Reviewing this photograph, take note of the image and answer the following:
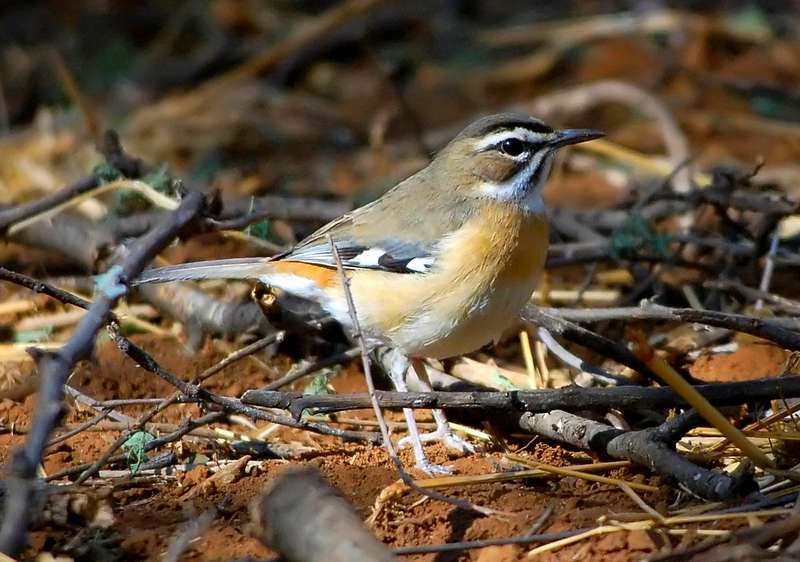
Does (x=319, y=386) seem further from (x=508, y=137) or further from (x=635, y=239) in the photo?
(x=635, y=239)

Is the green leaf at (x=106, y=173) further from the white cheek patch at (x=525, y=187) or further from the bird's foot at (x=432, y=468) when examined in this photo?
the bird's foot at (x=432, y=468)

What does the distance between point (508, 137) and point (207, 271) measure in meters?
1.58

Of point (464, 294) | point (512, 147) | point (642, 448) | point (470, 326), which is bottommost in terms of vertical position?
point (642, 448)

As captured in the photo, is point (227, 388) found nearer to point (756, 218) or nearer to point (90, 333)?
point (90, 333)

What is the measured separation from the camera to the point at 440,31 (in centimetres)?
1131

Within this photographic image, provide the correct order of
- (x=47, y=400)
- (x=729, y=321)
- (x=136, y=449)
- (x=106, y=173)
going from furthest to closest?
1. (x=106, y=173)
2. (x=136, y=449)
3. (x=729, y=321)
4. (x=47, y=400)

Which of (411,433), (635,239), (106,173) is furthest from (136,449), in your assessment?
(635,239)

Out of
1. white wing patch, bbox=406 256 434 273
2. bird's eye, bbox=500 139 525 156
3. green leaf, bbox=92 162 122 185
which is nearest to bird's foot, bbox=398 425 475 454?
white wing patch, bbox=406 256 434 273

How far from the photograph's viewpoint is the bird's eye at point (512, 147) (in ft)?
17.3

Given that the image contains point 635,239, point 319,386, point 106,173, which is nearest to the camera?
point 319,386

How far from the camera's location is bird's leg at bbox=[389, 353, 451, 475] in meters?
4.46

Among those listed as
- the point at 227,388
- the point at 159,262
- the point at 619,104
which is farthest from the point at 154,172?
the point at 619,104

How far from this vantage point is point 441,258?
4.97m

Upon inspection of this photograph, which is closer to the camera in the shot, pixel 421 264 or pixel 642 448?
pixel 642 448
